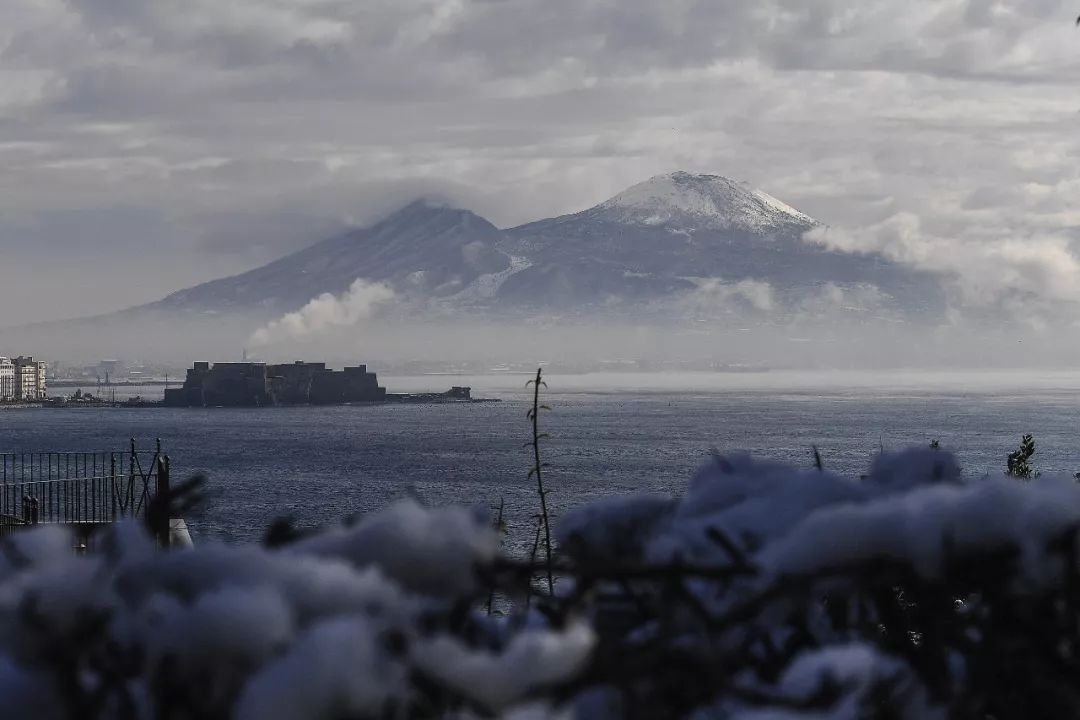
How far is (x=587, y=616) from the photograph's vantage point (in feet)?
4.28

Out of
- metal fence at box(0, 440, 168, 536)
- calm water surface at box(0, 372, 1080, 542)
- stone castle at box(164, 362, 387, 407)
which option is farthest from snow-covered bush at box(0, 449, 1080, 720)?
stone castle at box(164, 362, 387, 407)

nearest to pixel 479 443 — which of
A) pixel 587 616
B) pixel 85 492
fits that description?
pixel 85 492

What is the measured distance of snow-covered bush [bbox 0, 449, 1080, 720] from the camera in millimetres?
885

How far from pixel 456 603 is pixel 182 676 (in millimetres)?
259

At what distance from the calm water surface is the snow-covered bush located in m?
35.3

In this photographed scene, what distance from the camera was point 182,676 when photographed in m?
0.89

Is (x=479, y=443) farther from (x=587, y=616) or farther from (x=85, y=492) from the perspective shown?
(x=587, y=616)

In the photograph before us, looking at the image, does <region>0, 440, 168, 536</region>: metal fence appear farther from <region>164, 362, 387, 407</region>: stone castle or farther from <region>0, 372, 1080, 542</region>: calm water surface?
<region>164, 362, 387, 407</region>: stone castle

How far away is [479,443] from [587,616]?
111 meters

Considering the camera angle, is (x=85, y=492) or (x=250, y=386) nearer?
(x=85, y=492)

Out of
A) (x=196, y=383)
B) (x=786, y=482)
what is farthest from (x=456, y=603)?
(x=196, y=383)

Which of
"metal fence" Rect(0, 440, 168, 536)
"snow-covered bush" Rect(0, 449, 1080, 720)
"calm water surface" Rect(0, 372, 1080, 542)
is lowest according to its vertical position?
"calm water surface" Rect(0, 372, 1080, 542)

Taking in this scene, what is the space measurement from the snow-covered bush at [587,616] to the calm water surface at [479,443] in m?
35.3

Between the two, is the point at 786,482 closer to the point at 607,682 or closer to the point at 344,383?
the point at 607,682
